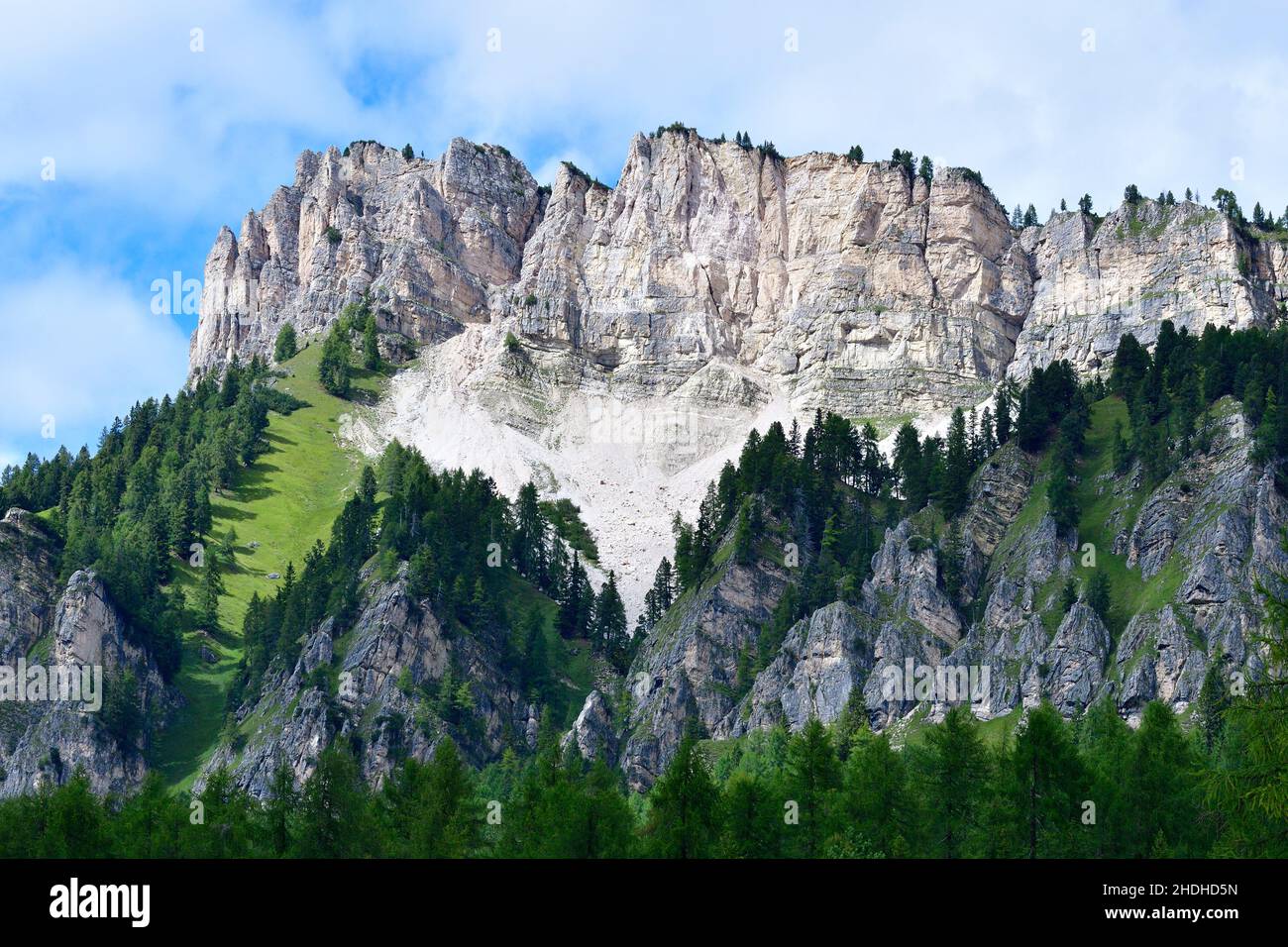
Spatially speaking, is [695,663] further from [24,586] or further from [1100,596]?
[24,586]

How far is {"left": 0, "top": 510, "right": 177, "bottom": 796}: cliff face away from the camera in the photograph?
145875 millimetres

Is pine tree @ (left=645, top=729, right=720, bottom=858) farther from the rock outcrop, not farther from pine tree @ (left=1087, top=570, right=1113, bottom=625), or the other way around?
pine tree @ (left=1087, top=570, right=1113, bottom=625)

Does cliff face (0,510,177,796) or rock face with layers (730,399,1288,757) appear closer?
rock face with layers (730,399,1288,757)

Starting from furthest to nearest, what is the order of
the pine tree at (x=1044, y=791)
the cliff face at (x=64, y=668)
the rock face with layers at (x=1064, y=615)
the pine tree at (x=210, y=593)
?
the pine tree at (x=210, y=593) < the cliff face at (x=64, y=668) < the rock face with layers at (x=1064, y=615) < the pine tree at (x=1044, y=791)

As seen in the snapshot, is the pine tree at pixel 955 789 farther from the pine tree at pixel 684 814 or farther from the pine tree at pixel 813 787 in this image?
the pine tree at pixel 684 814

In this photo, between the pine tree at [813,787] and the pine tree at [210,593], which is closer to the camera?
the pine tree at [813,787]

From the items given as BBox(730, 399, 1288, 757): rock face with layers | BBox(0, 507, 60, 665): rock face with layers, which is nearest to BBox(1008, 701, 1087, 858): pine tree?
BBox(730, 399, 1288, 757): rock face with layers

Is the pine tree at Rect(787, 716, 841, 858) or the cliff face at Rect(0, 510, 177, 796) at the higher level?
the cliff face at Rect(0, 510, 177, 796)

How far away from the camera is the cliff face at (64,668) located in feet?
479

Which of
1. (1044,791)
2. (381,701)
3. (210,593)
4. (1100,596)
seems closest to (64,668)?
(210,593)

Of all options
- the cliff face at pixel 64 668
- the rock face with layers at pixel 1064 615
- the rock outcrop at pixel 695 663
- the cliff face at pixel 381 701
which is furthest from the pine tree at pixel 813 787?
the cliff face at pixel 64 668

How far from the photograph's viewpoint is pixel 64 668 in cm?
15988

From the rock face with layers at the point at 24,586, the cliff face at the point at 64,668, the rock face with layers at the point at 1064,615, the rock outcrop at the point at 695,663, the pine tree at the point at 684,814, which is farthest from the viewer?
the rock face with layers at the point at 24,586
